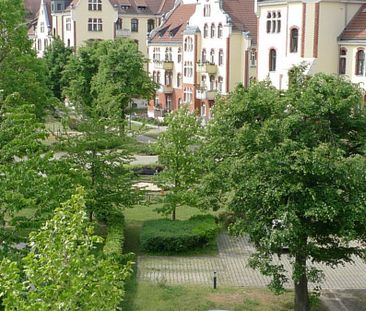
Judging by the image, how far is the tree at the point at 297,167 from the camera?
1633cm

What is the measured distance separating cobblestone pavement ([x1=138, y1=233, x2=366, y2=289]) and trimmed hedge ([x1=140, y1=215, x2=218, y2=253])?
0.48 m

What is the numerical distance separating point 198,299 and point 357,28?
29.7 metres

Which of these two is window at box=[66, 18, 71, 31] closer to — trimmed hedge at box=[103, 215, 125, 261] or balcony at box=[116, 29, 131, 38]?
balcony at box=[116, 29, 131, 38]

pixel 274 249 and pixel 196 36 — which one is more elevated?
pixel 196 36

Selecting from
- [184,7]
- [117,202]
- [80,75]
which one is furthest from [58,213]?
[184,7]

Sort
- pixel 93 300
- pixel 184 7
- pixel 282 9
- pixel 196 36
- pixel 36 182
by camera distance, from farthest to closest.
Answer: pixel 184 7 → pixel 196 36 → pixel 282 9 → pixel 36 182 → pixel 93 300

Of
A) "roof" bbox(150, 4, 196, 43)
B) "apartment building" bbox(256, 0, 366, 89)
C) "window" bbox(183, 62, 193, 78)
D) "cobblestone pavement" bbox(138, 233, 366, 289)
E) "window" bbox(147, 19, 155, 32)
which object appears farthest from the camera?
"window" bbox(147, 19, 155, 32)

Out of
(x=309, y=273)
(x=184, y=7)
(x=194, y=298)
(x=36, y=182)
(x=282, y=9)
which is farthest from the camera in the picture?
(x=184, y=7)

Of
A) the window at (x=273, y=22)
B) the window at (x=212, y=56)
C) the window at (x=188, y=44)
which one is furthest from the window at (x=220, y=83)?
the window at (x=273, y=22)

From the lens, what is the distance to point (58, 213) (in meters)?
9.56

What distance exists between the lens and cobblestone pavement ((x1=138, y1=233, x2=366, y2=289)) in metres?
22.8

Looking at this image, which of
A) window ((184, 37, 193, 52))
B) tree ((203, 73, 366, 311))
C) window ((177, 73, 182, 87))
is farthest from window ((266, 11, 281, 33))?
tree ((203, 73, 366, 311))

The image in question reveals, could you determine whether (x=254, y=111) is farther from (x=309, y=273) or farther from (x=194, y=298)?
(x=194, y=298)

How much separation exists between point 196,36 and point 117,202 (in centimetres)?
3798
